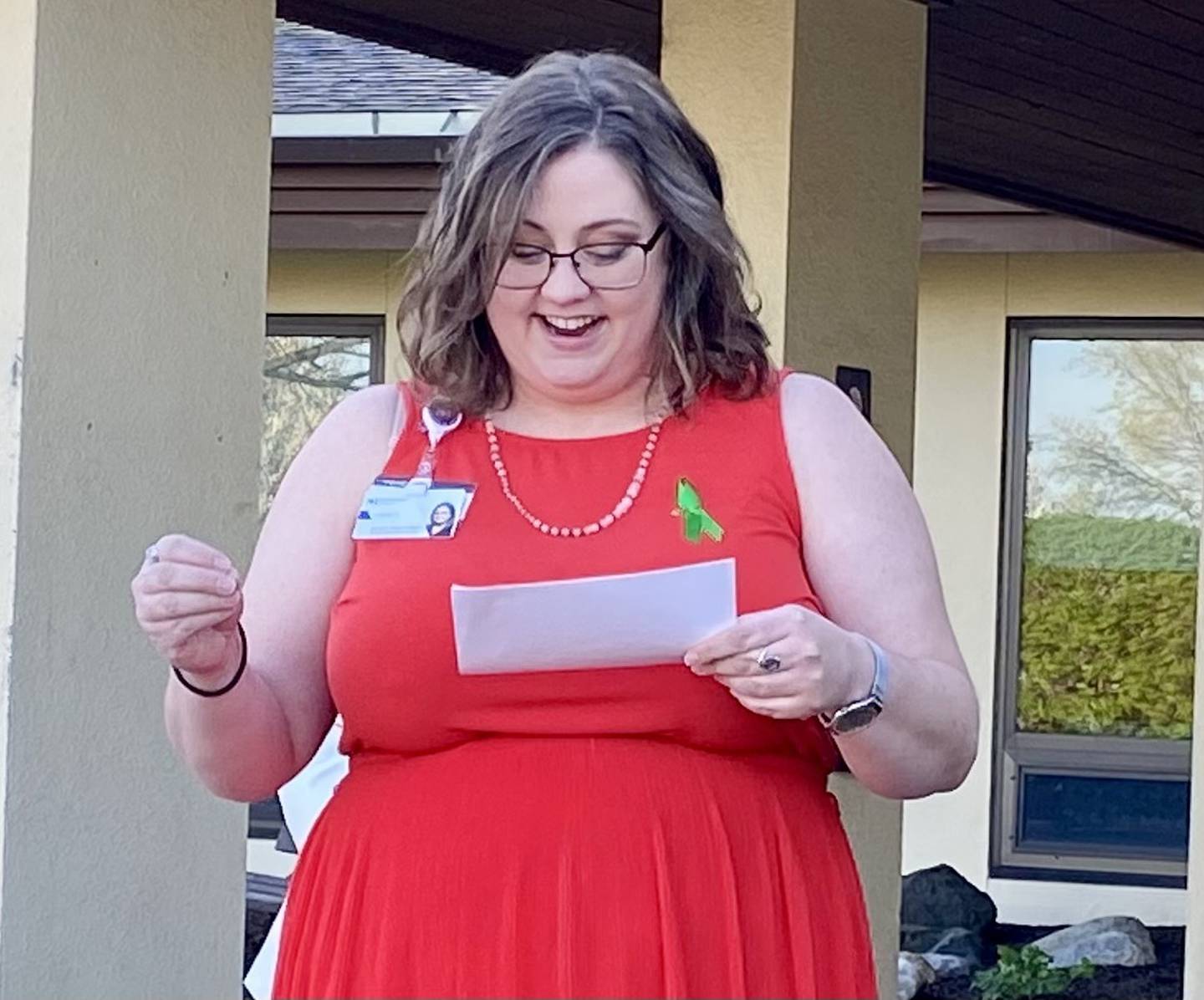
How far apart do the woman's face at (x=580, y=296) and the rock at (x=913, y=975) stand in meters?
6.14

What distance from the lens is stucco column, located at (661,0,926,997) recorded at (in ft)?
14.4

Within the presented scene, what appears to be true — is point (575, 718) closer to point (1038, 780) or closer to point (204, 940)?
point (204, 940)

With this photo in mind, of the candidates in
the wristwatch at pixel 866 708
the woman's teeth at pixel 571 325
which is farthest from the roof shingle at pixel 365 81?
the wristwatch at pixel 866 708

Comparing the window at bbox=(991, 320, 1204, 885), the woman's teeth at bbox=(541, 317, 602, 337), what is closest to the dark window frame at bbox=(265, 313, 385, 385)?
the window at bbox=(991, 320, 1204, 885)

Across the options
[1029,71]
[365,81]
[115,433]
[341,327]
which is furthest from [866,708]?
[341,327]

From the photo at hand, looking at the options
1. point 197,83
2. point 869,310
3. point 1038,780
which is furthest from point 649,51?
point 1038,780

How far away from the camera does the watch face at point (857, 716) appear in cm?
208

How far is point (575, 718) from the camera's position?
85.2 inches

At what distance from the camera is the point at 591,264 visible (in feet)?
7.30

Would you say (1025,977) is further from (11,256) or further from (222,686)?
(222,686)

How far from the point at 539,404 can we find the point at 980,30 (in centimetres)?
384

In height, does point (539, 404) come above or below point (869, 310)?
below

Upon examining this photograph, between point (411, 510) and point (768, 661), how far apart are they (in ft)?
1.37

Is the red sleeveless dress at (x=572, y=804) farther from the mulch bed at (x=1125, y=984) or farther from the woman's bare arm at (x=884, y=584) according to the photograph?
the mulch bed at (x=1125, y=984)
